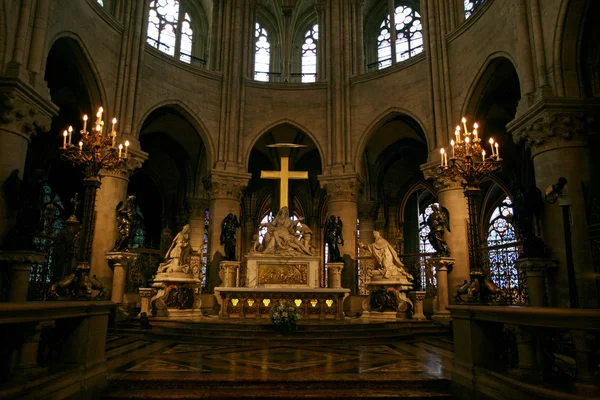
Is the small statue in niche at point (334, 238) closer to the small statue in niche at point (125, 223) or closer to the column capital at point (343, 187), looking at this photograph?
the column capital at point (343, 187)

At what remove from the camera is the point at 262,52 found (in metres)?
22.0

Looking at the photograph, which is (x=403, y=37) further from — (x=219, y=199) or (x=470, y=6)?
(x=219, y=199)

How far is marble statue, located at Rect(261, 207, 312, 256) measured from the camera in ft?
46.9

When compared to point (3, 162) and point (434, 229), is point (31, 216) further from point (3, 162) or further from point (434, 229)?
point (434, 229)

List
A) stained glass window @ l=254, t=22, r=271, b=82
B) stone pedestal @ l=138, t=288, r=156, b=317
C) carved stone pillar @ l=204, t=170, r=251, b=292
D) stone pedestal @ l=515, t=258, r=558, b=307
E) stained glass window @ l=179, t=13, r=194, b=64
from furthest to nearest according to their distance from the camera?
1. stained glass window @ l=254, t=22, r=271, b=82
2. stained glass window @ l=179, t=13, r=194, b=64
3. carved stone pillar @ l=204, t=170, r=251, b=292
4. stone pedestal @ l=138, t=288, r=156, b=317
5. stone pedestal @ l=515, t=258, r=558, b=307

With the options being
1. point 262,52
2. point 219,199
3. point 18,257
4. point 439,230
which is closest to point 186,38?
point 262,52

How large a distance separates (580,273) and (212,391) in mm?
7372

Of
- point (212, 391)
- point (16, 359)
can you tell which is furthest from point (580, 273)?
point (16, 359)

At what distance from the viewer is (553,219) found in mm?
9539

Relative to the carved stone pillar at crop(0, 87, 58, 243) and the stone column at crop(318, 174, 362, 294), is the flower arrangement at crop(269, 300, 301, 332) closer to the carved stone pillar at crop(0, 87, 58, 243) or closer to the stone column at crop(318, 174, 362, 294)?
the carved stone pillar at crop(0, 87, 58, 243)

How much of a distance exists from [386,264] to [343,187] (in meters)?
4.16

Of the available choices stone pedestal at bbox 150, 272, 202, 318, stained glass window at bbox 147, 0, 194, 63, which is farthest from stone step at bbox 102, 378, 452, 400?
stained glass window at bbox 147, 0, 194, 63

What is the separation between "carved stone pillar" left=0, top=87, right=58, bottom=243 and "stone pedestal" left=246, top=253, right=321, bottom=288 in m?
6.62

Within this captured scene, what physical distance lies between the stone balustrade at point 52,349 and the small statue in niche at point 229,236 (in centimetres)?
1019
